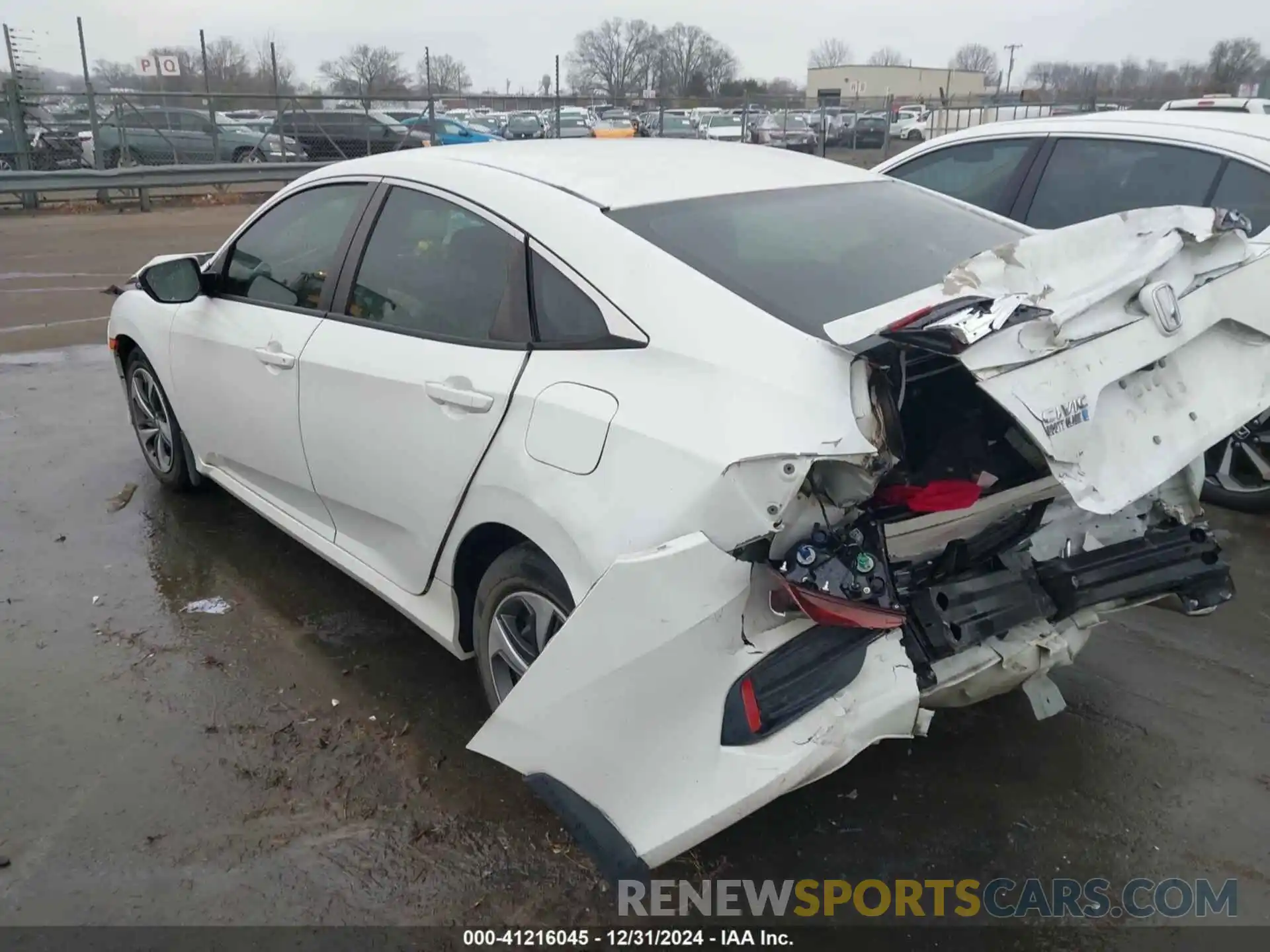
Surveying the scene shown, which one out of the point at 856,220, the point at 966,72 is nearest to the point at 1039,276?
the point at 856,220

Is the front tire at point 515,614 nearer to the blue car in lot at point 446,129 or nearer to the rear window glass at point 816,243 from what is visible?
the rear window glass at point 816,243

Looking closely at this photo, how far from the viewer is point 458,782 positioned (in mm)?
2865

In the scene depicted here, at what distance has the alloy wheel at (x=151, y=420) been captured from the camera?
15.4 feet

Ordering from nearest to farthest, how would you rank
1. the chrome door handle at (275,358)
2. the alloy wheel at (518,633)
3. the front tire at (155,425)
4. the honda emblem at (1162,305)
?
the honda emblem at (1162,305), the alloy wheel at (518,633), the chrome door handle at (275,358), the front tire at (155,425)

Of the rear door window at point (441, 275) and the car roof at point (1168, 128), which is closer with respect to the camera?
the rear door window at point (441, 275)

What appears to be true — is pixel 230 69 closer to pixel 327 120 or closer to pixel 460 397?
pixel 327 120

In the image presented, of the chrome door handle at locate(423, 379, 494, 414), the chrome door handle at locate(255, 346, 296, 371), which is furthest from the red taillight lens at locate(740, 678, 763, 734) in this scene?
the chrome door handle at locate(255, 346, 296, 371)

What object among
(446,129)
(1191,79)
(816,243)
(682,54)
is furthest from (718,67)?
(816,243)

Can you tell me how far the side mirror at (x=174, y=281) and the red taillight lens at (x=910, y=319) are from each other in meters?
3.00

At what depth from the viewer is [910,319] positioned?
6.79ft

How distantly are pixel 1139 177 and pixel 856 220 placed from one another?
2380 millimetres

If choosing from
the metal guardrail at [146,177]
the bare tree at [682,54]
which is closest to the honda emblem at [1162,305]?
the metal guardrail at [146,177]

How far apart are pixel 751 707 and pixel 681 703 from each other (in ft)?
0.49

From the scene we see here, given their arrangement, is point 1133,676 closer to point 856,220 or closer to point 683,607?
point 856,220
